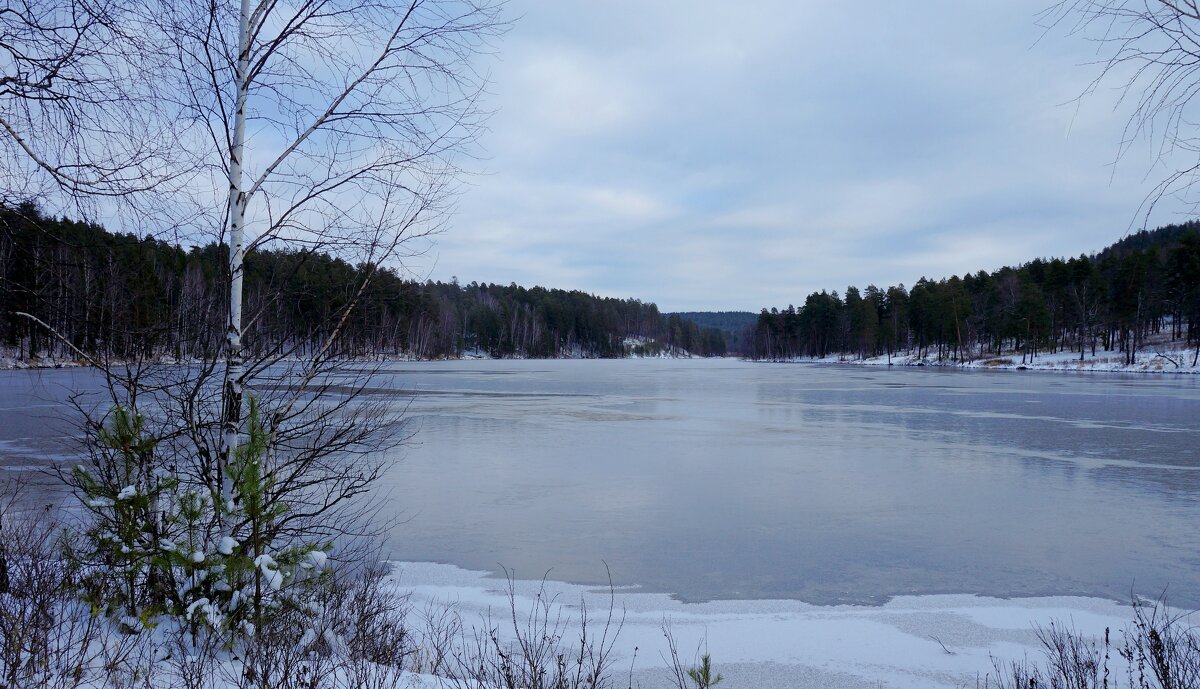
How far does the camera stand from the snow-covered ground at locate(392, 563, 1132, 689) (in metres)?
4.77

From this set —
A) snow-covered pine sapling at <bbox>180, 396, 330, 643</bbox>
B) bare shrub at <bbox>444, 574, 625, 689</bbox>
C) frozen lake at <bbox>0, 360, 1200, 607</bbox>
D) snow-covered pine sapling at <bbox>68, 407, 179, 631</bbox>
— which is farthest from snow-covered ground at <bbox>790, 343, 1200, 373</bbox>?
snow-covered pine sapling at <bbox>68, 407, 179, 631</bbox>

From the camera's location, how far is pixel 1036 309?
62.2 meters

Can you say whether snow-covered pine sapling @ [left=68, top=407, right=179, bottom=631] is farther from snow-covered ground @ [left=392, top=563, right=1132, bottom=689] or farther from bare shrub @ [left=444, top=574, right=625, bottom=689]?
snow-covered ground @ [left=392, top=563, right=1132, bottom=689]

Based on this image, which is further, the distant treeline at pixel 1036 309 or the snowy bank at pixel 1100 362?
the distant treeline at pixel 1036 309

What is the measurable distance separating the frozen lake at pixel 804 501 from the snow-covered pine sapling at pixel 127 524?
2.08 metres

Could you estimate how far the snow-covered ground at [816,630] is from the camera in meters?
4.77

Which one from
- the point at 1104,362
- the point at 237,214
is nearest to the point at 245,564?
the point at 237,214

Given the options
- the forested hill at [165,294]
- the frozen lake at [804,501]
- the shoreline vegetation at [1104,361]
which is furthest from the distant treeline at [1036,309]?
the forested hill at [165,294]

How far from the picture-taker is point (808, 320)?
4385 inches

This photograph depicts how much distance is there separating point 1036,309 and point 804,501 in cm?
6365

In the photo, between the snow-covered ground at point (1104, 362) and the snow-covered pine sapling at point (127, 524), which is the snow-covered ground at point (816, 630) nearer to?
the snow-covered pine sapling at point (127, 524)

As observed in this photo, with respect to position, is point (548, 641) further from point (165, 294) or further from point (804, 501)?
point (804, 501)

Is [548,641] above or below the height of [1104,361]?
below

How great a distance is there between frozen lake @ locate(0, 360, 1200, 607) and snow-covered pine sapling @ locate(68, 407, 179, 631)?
6.83 ft
